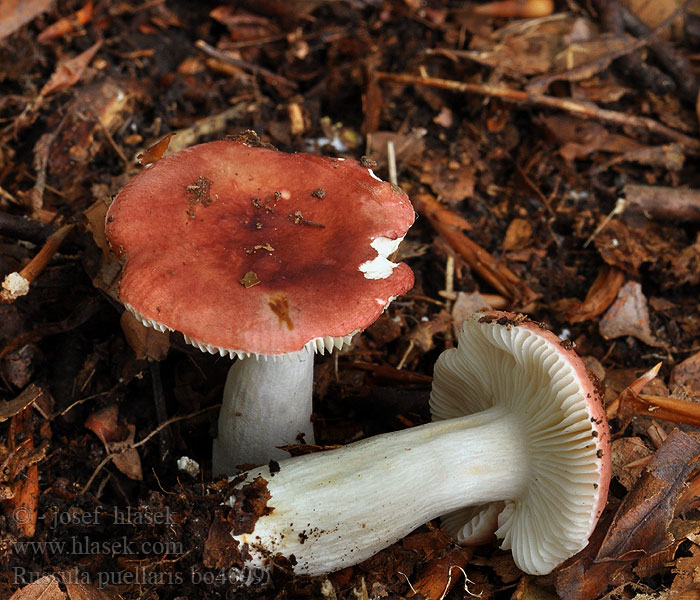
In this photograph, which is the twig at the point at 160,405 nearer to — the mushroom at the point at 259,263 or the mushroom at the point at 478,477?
the mushroom at the point at 259,263

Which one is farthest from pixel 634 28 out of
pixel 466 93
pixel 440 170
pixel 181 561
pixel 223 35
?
pixel 181 561

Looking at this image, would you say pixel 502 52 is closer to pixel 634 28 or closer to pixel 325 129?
pixel 634 28

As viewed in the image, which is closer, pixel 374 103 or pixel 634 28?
pixel 374 103

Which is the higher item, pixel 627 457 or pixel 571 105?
pixel 571 105

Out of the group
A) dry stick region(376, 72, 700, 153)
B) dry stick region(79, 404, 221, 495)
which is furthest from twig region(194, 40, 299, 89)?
dry stick region(79, 404, 221, 495)

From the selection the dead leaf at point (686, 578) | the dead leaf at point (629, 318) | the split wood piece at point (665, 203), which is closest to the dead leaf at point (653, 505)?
the dead leaf at point (686, 578)

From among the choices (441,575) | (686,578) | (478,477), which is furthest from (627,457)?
(441,575)

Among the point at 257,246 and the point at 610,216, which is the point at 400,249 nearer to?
the point at 610,216
